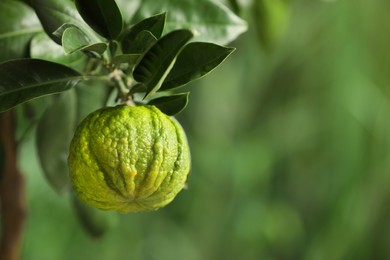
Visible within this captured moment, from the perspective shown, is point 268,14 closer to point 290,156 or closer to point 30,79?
point 30,79

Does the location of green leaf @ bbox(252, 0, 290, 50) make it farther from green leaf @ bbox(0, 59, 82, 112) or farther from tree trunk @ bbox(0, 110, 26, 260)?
green leaf @ bbox(0, 59, 82, 112)

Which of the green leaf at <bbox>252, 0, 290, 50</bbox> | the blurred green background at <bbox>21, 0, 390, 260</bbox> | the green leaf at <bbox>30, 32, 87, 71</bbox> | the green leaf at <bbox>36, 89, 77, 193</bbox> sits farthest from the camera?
the blurred green background at <bbox>21, 0, 390, 260</bbox>

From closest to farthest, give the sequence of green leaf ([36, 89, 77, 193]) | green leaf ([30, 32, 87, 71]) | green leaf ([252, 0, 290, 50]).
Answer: green leaf ([30, 32, 87, 71])
green leaf ([36, 89, 77, 193])
green leaf ([252, 0, 290, 50])

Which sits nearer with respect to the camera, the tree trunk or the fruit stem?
the fruit stem

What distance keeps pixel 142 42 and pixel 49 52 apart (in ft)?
0.34

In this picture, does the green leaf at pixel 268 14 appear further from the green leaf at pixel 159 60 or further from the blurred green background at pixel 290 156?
the blurred green background at pixel 290 156

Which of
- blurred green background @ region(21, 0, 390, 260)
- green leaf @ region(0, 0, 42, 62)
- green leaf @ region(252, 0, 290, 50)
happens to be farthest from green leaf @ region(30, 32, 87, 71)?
blurred green background @ region(21, 0, 390, 260)

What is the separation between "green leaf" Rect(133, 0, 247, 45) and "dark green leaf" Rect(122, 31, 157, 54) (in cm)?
13

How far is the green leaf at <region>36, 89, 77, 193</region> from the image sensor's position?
0.79 metres

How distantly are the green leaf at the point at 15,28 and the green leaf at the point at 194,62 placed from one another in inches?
5.8

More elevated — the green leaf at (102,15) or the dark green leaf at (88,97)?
the green leaf at (102,15)

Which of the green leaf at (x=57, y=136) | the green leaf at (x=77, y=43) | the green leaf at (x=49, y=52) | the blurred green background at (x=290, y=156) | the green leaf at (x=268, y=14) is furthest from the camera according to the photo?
the blurred green background at (x=290, y=156)

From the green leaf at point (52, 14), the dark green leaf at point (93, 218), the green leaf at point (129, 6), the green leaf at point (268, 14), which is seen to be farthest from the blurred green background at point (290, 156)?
the green leaf at point (52, 14)

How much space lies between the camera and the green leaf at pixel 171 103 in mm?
575
